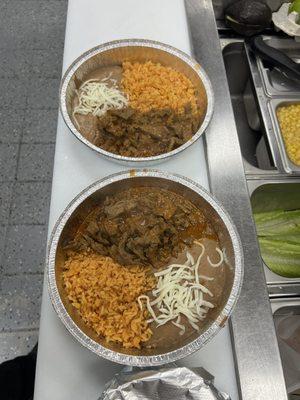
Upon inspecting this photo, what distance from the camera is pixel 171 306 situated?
1.27 meters

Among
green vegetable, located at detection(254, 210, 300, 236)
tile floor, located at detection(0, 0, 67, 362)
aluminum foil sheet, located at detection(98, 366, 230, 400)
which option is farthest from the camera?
tile floor, located at detection(0, 0, 67, 362)

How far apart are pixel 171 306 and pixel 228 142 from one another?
2.60ft

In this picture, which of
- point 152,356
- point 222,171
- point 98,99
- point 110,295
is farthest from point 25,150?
point 152,356

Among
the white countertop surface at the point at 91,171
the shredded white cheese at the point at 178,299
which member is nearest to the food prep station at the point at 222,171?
the white countertop surface at the point at 91,171

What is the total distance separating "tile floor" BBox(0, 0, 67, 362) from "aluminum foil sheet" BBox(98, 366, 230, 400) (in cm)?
127

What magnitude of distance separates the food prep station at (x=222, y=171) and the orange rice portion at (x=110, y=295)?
0.14m

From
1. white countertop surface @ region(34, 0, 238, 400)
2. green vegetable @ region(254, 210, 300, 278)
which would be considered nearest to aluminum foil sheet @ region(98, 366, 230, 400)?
white countertop surface @ region(34, 0, 238, 400)

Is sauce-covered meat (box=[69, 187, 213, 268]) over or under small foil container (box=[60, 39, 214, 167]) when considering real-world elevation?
under

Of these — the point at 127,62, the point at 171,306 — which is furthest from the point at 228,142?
the point at 171,306

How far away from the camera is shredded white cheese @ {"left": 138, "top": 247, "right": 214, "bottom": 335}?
1263 millimetres

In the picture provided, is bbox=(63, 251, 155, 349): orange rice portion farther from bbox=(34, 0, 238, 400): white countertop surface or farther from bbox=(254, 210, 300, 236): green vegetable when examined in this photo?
bbox=(254, 210, 300, 236): green vegetable

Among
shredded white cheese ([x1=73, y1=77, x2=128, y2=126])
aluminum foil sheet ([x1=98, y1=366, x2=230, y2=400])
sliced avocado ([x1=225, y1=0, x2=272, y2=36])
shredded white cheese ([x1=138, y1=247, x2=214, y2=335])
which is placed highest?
sliced avocado ([x1=225, y1=0, x2=272, y2=36])

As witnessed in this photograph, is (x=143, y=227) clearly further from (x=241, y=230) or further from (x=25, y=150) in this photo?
(x=25, y=150)

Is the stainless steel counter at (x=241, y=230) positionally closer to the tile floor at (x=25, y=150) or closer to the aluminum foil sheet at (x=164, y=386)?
the aluminum foil sheet at (x=164, y=386)
